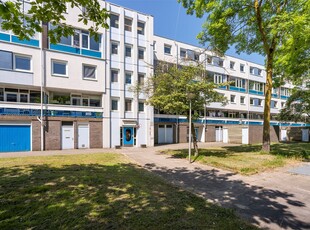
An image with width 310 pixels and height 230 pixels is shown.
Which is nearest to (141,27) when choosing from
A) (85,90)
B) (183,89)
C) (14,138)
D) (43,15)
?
(85,90)

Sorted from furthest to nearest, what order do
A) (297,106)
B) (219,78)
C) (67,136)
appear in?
(219,78), (297,106), (67,136)

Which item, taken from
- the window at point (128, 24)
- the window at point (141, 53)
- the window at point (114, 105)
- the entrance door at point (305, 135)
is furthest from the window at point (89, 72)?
the entrance door at point (305, 135)

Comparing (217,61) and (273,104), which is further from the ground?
(217,61)

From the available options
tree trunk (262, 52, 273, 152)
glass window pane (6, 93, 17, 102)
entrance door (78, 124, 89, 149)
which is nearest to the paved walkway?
tree trunk (262, 52, 273, 152)

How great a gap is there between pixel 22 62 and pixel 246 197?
18.7m

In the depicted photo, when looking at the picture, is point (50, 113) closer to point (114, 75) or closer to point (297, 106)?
point (114, 75)

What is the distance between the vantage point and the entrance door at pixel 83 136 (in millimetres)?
18625

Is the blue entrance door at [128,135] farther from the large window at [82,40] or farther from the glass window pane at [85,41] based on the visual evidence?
the glass window pane at [85,41]

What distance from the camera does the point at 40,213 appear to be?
4074mm

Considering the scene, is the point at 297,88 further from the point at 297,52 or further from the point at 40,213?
the point at 40,213

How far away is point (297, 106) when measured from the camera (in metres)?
25.3

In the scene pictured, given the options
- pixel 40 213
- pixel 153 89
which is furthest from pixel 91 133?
pixel 40 213

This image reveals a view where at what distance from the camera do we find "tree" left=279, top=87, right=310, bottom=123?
894 inches

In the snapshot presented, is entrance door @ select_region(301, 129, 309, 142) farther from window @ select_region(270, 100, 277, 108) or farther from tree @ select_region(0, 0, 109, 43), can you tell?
tree @ select_region(0, 0, 109, 43)
